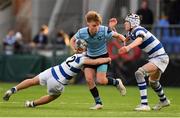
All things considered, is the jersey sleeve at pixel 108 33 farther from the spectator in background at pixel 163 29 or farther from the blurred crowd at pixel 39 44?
the blurred crowd at pixel 39 44

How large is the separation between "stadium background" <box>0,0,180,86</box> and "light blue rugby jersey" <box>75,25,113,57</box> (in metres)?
12.0

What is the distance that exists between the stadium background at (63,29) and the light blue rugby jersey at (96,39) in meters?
12.0

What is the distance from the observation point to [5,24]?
38969 mm

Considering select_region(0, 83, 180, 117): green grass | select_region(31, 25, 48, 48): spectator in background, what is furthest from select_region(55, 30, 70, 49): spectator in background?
select_region(0, 83, 180, 117): green grass

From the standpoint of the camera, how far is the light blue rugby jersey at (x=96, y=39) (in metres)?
17.0

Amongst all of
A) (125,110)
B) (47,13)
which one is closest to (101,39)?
(125,110)

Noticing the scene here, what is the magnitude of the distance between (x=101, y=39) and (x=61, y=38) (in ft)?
51.1

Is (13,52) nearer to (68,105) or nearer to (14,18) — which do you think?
(14,18)

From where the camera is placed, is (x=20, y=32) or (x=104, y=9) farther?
Answer: (x=20, y=32)

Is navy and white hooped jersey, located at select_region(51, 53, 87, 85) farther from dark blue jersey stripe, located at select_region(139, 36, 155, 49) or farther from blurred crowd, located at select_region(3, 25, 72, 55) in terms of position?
blurred crowd, located at select_region(3, 25, 72, 55)

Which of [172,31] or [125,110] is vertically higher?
[172,31]

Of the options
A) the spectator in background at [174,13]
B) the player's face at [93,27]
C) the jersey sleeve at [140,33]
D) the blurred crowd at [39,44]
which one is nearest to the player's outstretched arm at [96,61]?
the player's face at [93,27]

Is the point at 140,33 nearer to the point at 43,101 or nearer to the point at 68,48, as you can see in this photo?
the point at 43,101

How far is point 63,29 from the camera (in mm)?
35031
